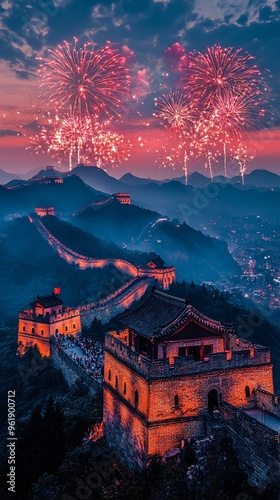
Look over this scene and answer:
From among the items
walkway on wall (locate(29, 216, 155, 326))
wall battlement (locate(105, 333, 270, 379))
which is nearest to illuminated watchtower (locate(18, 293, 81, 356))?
walkway on wall (locate(29, 216, 155, 326))

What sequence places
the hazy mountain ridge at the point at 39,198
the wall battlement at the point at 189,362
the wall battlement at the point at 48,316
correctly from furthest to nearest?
the hazy mountain ridge at the point at 39,198 < the wall battlement at the point at 48,316 < the wall battlement at the point at 189,362

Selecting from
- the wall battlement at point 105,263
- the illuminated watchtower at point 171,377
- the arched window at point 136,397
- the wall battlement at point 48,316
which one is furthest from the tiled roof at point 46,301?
the arched window at point 136,397

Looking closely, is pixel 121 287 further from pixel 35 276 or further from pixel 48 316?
pixel 35 276

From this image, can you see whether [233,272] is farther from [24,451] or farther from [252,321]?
[24,451]

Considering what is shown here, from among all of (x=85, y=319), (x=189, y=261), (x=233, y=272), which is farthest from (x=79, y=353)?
(x=233, y=272)

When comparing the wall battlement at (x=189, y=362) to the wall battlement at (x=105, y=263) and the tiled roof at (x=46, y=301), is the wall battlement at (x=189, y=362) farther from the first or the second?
the wall battlement at (x=105, y=263)

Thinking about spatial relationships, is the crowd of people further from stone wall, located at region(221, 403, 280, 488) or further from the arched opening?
stone wall, located at region(221, 403, 280, 488)

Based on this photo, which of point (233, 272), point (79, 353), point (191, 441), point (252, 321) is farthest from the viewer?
point (233, 272)
